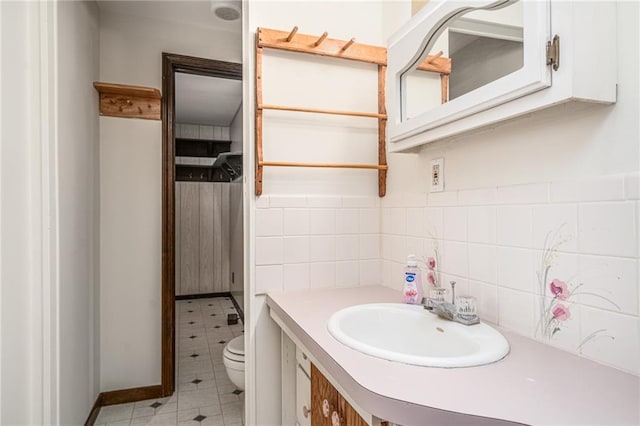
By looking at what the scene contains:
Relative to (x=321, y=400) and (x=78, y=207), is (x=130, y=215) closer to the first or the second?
(x=78, y=207)

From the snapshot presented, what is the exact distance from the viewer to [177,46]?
7.62 feet

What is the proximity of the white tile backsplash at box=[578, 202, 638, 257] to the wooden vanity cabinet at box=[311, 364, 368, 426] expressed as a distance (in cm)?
62

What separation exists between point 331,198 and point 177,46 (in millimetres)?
1588

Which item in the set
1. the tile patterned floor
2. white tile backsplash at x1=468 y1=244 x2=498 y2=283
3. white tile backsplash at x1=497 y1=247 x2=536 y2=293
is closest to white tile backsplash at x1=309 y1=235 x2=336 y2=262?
white tile backsplash at x1=468 y1=244 x2=498 y2=283

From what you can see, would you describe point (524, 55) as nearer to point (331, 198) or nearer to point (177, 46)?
point (331, 198)

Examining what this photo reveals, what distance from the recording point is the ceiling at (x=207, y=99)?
356cm

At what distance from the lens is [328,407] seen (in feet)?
3.18

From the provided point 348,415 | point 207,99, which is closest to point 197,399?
point 348,415

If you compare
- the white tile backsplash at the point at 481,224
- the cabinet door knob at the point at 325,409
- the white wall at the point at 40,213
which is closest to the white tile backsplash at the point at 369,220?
the white tile backsplash at the point at 481,224

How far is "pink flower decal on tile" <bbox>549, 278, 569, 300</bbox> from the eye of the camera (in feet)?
2.74

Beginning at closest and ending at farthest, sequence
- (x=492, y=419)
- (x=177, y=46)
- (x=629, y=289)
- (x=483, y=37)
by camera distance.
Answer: (x=492, y=419) → (x=629, y=289) → (x=483, y=37) → (x=177, y=46)

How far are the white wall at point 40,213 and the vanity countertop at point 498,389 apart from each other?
41.5 inches

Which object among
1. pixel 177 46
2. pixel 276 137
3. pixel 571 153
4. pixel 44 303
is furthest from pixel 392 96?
pixel 177 46

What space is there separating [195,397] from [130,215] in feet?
3.90
